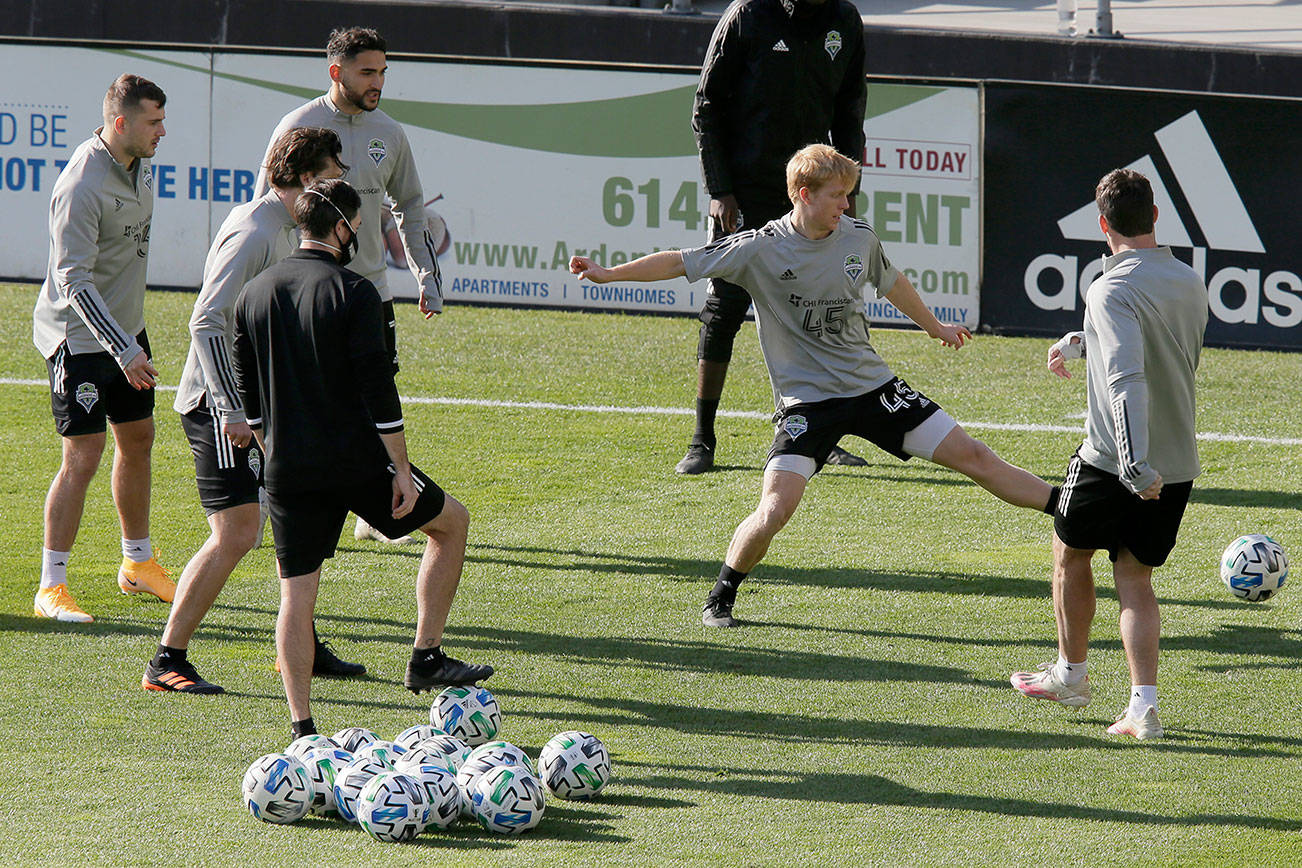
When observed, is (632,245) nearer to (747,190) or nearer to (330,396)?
(747,190)

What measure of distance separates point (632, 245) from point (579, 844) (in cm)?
910

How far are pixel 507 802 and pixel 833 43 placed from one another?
17.6 feet

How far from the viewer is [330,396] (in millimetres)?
5191

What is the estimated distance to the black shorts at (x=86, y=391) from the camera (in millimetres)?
6832

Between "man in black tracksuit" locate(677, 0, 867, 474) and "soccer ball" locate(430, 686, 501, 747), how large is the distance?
3844 mm

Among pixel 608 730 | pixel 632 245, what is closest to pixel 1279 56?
pixel 632 245

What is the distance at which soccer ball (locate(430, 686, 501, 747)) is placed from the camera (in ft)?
17.6

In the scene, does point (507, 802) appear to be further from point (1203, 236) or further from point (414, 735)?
point (1203, 236)

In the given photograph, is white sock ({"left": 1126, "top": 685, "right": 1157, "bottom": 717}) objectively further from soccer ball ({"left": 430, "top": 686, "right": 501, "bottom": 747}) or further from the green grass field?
soccer ball ({"left": 430, "top": 686, "right": 501, "bottom": 747})

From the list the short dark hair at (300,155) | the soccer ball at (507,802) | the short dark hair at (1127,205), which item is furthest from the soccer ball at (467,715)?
the short dark hair at (1127,205)

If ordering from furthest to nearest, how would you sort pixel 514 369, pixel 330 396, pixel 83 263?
pixel 514 369 → pixel 83 263 → pixel 330 396

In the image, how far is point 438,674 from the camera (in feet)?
19.4

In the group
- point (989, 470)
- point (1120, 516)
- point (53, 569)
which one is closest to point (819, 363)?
point (989, 470)

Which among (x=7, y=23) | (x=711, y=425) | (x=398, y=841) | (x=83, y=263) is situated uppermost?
(x=7, y=23)
